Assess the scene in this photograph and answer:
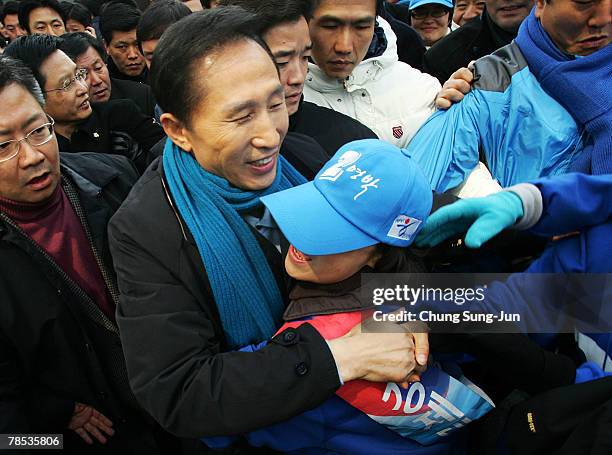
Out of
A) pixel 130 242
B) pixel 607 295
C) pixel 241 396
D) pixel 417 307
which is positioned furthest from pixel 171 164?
pixel 607 295

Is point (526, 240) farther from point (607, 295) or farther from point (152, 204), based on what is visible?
point (152, 204)

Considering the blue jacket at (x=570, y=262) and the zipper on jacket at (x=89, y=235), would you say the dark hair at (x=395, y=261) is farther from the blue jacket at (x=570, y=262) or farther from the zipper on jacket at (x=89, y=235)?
the zipper on jacket at (x=89, y=235)

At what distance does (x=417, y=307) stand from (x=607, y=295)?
1.37 feet

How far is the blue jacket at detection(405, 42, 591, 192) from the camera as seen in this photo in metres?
1.75

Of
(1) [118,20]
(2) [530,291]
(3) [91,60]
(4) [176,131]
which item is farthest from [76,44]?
(2) [530,291]

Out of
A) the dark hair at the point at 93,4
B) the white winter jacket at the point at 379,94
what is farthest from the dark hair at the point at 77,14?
the white winter jacket at the point at 379,94

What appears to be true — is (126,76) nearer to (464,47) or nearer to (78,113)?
(78,113)

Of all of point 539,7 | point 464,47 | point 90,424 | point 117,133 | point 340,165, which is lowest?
point 90,424

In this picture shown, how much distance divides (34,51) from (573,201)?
273 cm

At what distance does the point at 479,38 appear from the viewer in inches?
116

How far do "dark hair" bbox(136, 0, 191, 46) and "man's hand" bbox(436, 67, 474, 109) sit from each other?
226 cm

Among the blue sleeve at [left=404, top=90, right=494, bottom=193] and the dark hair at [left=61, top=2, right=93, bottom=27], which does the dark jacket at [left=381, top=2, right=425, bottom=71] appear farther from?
the dark hair at [left=61, top=2, right=93, bottom=27]

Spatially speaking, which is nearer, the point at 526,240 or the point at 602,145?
the point at 526,240

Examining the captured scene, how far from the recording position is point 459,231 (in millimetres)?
1380
